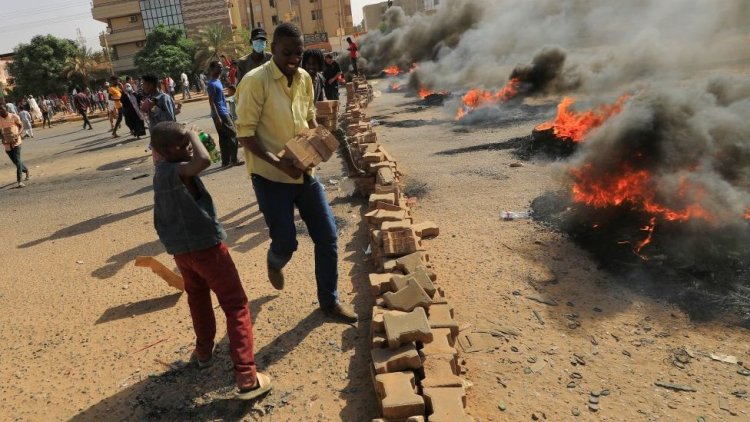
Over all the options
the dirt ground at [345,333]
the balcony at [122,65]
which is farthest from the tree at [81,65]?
the dirt ground at [345,333]

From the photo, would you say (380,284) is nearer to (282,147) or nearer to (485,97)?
(282,147)

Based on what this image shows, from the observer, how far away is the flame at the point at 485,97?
11920 mm

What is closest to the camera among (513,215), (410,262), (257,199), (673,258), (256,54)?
(257,199)

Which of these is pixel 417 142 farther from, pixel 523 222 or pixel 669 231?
pixel 669 231

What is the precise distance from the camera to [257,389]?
2.66m

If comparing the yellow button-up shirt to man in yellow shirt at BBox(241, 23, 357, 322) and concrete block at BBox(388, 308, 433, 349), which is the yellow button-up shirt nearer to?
man in yellow shirt at BBox(241, 23, 357, 322)

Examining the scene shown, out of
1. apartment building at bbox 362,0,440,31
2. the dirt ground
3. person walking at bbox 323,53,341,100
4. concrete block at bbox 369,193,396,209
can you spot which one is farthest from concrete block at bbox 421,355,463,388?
apartment building at bbox 362,0,440,31

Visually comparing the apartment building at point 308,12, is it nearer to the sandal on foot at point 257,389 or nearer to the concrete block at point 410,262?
the concrete block at point 410,262

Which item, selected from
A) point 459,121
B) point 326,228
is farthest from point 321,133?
point 459,121

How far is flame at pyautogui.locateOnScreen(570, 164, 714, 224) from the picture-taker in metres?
4.33

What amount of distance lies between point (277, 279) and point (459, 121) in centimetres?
854

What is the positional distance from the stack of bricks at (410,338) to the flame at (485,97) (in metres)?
8.05

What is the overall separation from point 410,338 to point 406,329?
0.05m

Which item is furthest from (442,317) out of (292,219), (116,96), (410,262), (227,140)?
(116,96)
